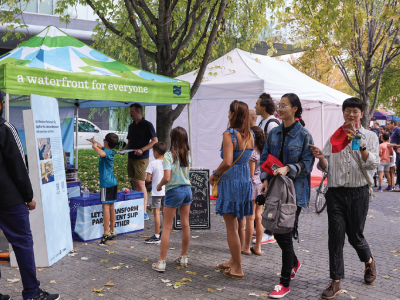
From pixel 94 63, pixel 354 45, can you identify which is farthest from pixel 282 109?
pixel 354 45

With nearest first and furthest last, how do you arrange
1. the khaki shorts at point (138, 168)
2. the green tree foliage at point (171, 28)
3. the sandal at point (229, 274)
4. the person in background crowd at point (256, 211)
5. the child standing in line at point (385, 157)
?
the sandal at point (229, 274), the person in background crowd at point (256, 211), the khaki shorts at point (138, 168), the green tree foliage at point (171, 28), the child standing in line at point (385, 157)

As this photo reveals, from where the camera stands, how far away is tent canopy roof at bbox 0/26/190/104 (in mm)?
5199

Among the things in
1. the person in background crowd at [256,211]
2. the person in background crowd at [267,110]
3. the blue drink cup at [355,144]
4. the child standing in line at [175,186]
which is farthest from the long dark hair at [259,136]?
the blue drink cup at [355,144]

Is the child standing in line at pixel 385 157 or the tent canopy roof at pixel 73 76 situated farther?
the child standing in line at pixel 385 157

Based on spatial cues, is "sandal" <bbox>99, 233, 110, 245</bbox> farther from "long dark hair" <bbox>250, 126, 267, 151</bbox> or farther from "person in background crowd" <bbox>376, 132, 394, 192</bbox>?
"person in background crowd" <bbox>376, 132, 394, 192</bbox>

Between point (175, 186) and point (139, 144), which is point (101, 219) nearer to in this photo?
point (139, 144)

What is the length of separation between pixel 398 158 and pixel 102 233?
948 centimetres

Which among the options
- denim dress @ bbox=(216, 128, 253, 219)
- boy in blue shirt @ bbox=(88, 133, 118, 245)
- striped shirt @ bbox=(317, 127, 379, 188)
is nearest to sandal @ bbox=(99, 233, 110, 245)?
boy in blue shirt @ bbox=(88, 133, 118, 245)

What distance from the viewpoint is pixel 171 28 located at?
10.4m

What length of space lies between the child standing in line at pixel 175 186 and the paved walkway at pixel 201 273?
0.39m

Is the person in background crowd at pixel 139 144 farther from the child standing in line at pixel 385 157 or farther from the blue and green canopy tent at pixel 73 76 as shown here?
the child standing in line at pixel 385 157

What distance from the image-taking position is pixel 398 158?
12.2 m

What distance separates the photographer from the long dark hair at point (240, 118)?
14.8 feet

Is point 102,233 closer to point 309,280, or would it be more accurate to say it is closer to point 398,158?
point 309,280
